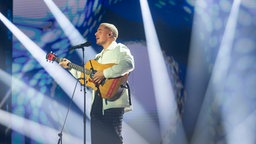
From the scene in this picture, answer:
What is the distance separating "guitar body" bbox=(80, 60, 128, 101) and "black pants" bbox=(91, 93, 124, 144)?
84mm

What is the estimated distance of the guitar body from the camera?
3734 millimetres

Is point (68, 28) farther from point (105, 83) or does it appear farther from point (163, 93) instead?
point (163, 93)

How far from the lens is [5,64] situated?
4.46 meters

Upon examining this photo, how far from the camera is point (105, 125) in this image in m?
3.73

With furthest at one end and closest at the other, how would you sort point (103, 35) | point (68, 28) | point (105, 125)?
point (68, 28), point (103, 35), point (105, 125)

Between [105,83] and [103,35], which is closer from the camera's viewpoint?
[105,83]

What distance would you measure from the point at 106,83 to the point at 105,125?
1.26ft

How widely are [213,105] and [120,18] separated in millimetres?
1416

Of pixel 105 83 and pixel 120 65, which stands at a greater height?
pixel 120 65

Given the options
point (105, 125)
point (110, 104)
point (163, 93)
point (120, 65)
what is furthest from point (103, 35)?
point (163, 93)

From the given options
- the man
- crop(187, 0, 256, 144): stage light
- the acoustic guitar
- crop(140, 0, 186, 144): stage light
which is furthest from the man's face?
crop(187, 0, 256, 144): stage light

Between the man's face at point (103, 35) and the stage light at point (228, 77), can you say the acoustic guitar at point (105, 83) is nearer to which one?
the man's face at point (103, 35)

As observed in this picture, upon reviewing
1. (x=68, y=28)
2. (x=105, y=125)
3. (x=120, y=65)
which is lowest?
(x=105, y=125)

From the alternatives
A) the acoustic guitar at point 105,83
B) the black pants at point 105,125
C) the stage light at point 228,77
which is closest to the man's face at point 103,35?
the acoustic guitar at point 105,83
